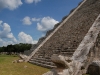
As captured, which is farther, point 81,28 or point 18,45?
point 18,45

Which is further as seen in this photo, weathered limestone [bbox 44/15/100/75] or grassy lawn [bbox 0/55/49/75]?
grassy lawn [bbox 0/55/49/75]

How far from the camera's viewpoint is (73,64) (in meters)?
6.66

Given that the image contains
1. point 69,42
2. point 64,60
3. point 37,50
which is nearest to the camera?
point 64,60

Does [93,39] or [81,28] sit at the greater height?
[81,28]

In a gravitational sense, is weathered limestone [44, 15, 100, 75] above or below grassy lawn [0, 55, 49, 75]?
above

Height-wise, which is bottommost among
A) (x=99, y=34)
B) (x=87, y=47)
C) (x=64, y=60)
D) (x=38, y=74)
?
(x=38, y=74)

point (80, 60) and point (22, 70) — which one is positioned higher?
point (80, 60)

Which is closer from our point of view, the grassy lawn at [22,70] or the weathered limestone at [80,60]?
the weathered limestone at [80,60]

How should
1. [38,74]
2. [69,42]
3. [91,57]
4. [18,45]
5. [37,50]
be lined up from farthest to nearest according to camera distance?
[18,45], [37,50], [69,42], [38,74], [91,57]

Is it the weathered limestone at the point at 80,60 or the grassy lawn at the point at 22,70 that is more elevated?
the weathered limestone at the point at 80,60

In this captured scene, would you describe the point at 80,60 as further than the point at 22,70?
No

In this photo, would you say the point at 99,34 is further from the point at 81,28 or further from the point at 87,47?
the point at 81,28

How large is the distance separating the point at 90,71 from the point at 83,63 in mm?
552

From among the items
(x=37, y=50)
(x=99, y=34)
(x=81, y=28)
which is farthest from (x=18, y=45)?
(x=99, y=34)
